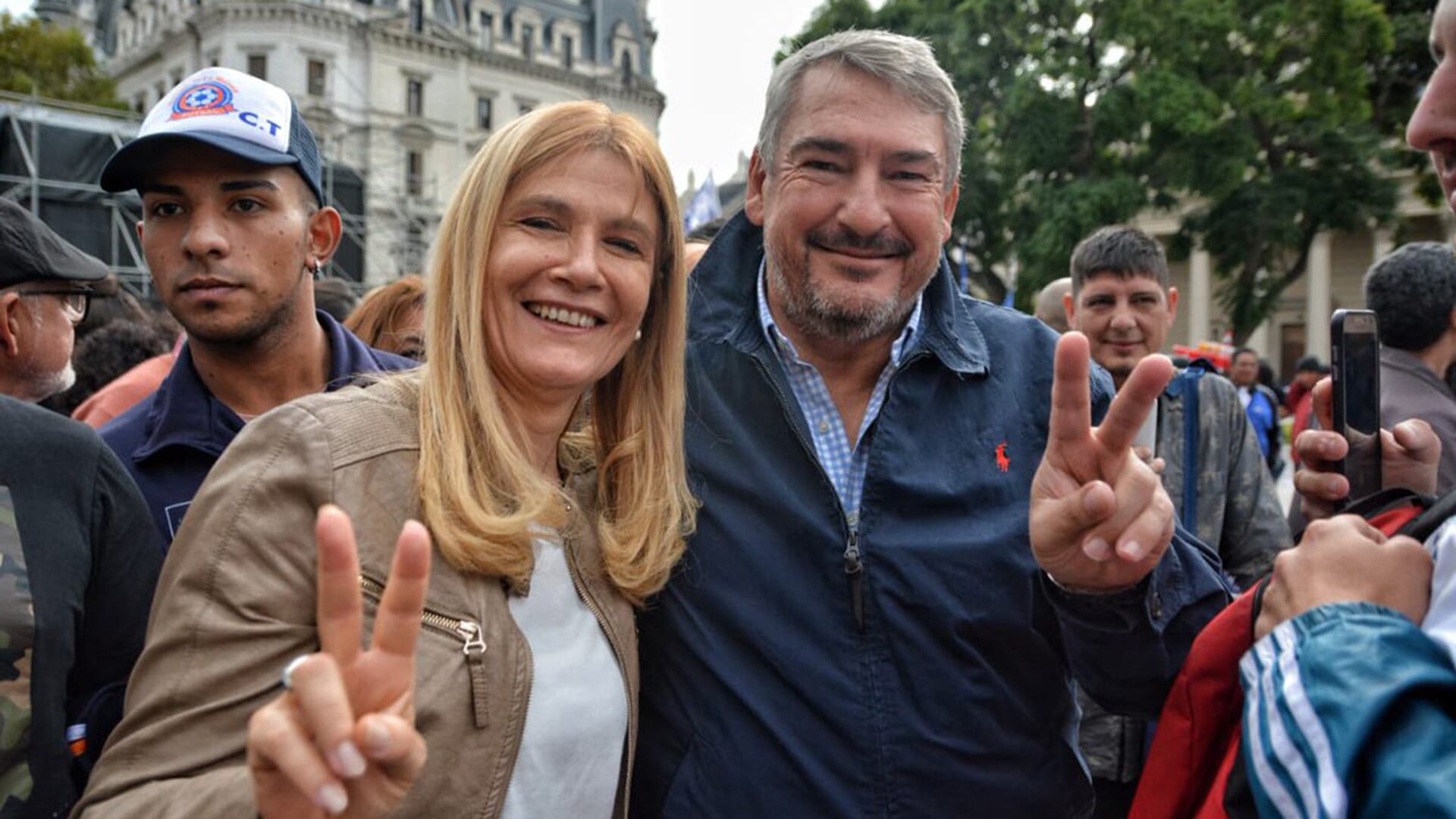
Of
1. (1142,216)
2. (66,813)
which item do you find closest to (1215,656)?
(66,813)

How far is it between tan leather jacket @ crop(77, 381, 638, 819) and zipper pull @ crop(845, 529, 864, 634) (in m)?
0.50

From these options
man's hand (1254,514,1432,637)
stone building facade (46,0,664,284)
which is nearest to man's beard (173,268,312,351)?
man's hand (1254,514,1432,637)

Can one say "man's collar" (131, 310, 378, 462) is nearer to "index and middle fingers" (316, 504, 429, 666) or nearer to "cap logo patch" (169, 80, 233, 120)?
"cap logo patch" (169, 80, 233, 120)

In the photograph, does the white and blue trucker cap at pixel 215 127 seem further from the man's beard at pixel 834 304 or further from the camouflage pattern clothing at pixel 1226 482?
the camouflage pattern clothing at pixel 1226 482

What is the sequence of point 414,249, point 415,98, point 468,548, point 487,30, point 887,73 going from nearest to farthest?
point 468,548
point 887,73
point 414,249
point 415,98
point 487,30

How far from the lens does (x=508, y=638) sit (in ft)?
5.98

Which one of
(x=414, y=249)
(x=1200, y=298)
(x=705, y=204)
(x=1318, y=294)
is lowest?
(x=705, y=204)

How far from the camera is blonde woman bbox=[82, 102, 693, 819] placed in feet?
4.07

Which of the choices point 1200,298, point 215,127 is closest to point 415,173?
point 1200,298

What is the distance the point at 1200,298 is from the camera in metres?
43.9

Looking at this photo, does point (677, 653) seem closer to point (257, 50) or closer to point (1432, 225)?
point (1432, 225)

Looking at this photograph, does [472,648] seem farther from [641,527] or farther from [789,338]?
[789,338]

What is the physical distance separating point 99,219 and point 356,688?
19.6 m

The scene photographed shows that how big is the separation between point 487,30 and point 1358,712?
55929 mm
